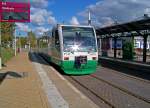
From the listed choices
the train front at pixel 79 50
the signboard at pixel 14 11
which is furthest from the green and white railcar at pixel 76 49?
the signboard at pixel 14 11

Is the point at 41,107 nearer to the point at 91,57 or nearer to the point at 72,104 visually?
the point at 72,104

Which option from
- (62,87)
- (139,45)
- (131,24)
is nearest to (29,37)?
(139,45)

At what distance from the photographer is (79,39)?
2228cm

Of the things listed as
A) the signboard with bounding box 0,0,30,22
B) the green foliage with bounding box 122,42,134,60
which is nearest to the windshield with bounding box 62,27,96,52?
the signboard with bounding box 0,0,30,22

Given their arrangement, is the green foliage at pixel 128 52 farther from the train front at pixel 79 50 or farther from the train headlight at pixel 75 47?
the train headlight at pixel 75 47

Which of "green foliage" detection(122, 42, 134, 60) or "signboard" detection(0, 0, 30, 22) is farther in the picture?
"green foliage" detection(122, 42, 134, 60)

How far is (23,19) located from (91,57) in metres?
6.06

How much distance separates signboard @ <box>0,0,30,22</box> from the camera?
2277cm

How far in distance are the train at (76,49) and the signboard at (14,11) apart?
2.93 meters

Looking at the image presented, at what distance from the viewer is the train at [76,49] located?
21609 mm

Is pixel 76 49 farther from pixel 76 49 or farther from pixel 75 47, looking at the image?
pixel 75 47

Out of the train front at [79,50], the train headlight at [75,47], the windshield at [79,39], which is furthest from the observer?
the windshield at [79,39]

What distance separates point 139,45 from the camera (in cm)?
7812

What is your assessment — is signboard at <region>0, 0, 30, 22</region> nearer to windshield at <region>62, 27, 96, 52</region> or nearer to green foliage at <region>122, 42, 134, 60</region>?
windshield at <region>62, 27, 96, 52</region>
